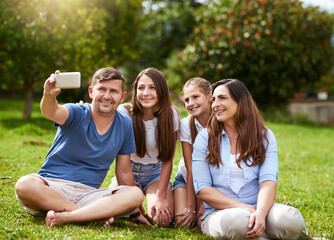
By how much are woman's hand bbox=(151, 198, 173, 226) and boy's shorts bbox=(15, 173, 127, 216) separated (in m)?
0.45

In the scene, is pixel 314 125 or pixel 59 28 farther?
pixel 314 125

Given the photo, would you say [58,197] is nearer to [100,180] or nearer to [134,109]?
[100,180]

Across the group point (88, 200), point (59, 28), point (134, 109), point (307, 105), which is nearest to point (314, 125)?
point (307, 105)

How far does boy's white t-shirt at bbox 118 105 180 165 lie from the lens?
3605 mm

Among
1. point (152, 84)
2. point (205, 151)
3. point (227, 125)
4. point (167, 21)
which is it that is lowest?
point (205, 151)

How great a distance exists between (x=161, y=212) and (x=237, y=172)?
0.81m

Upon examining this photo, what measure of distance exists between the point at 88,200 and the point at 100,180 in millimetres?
252

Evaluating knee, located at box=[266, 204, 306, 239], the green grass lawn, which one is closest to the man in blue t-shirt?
the green grass lawn

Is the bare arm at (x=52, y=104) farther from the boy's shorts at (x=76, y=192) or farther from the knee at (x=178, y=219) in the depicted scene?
the knee at (x=178, y=219)

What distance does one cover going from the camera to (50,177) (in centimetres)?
304

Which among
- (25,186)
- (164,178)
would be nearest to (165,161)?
(164,178)

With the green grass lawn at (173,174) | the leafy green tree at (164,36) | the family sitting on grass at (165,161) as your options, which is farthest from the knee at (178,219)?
the leafy green tree at (164,36)

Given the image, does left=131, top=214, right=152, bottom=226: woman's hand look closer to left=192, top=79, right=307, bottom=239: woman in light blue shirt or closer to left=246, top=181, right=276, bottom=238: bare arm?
left=192, top=79, right=307, bottom=239: woman in light blue shirt

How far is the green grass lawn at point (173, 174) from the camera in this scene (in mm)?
2738
